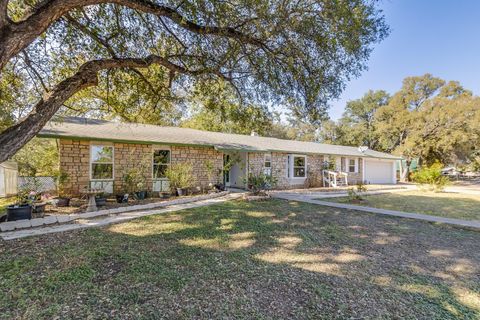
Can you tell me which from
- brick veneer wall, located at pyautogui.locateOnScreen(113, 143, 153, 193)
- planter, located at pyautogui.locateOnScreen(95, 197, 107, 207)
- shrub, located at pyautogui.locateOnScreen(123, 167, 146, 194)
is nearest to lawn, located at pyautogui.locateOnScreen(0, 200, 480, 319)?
planter, located at pyautogui.locateOnScreen(95, 197, 107, 207)

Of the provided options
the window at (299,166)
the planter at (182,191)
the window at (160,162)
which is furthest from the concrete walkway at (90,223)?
the window at (299,166)

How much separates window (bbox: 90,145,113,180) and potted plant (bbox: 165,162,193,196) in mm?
2420

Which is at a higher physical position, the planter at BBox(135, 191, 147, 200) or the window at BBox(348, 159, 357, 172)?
the window at BBox(348, 159, 357, 172)

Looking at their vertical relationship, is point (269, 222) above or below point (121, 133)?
below

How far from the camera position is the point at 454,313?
115 inches

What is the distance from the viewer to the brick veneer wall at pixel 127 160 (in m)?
9.81

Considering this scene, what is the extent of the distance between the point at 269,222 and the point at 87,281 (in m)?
4.68

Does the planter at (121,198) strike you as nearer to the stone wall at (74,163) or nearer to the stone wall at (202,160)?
the stone wall at (74,163)

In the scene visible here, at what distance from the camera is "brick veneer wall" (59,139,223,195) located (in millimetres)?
9812

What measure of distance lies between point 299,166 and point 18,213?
48.5 ft

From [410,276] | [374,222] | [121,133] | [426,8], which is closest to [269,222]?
[374,222]

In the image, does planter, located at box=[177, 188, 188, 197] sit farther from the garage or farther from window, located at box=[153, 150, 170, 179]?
the garage

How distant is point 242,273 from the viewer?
12.6ft

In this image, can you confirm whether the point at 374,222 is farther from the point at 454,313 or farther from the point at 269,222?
the point at 454,313
